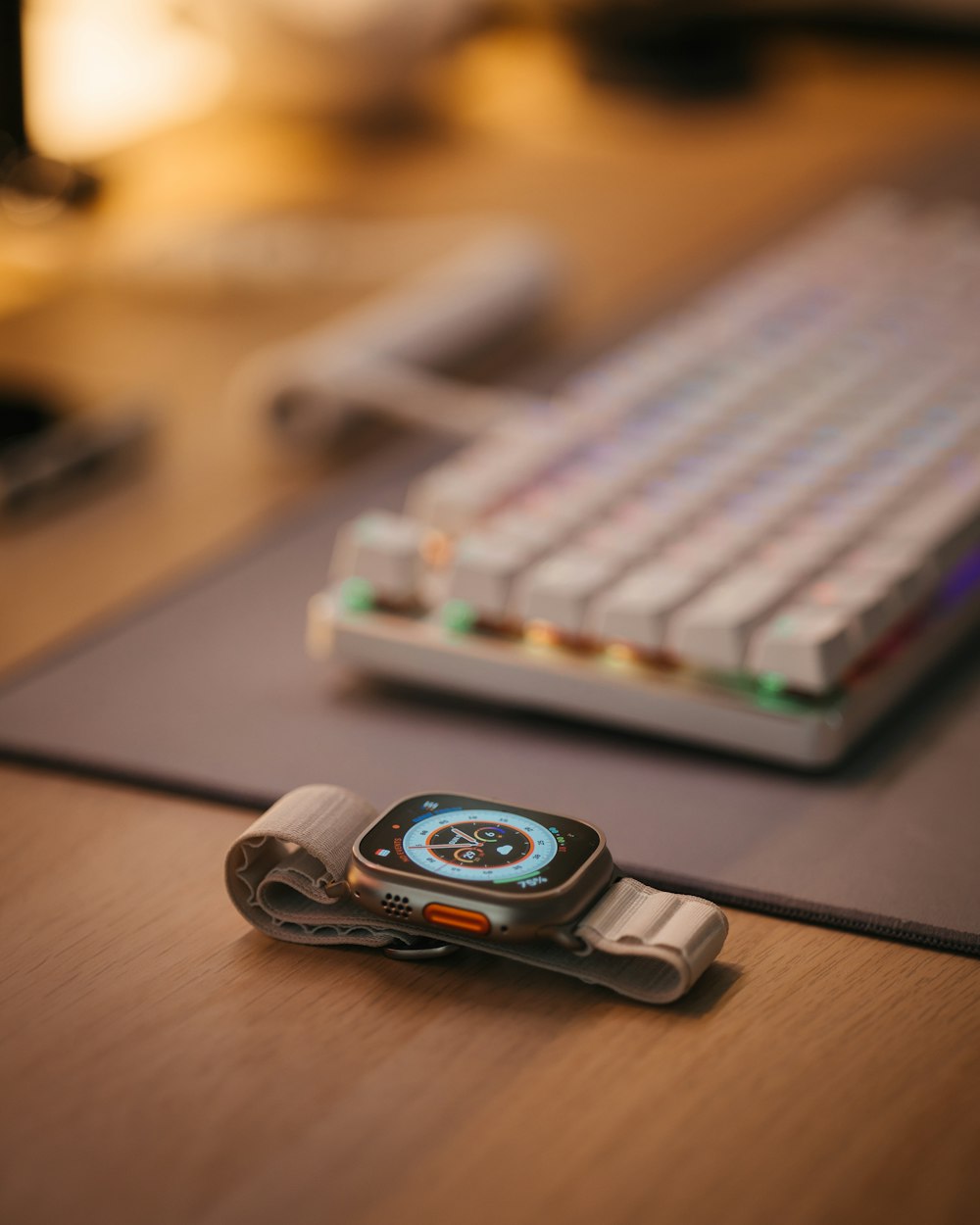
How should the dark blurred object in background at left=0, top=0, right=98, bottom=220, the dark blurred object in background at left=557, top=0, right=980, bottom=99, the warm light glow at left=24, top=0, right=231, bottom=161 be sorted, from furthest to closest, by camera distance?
the dark blurred object in background at left=557, top=0, right=980, bottom=99 < the warm light glow at left=24, top=0, right=231, bottom=161 < the dark blurred object in background at left=0, top=0, right=98, bottom=220

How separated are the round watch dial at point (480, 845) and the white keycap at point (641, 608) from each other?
129 mm

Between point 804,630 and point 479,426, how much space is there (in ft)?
1.21

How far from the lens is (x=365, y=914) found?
1.70ft

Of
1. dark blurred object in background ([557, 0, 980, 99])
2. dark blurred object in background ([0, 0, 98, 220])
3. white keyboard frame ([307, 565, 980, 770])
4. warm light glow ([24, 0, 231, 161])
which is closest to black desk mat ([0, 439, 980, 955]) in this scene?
white keyboard frame ([307, 565, 980, 770])

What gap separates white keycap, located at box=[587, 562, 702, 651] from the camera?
63 cm

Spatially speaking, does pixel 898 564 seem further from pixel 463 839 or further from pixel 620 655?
pixel 463 839

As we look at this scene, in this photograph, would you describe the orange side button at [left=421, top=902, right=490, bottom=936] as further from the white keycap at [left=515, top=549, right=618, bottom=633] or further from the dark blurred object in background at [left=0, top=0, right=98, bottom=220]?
the dark blurred object in background at [left=0, top=0, right=98, bottom=220]

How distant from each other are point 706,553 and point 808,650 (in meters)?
0.08

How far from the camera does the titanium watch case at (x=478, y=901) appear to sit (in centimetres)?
49

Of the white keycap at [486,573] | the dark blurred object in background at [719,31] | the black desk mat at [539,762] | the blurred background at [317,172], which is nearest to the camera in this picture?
the black desk mat at [539,762]

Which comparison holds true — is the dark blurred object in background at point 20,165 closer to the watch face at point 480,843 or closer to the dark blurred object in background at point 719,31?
the dark blurred object in background at point 719,31

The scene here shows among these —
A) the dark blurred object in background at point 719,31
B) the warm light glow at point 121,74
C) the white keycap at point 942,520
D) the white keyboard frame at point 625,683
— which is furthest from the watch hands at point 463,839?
the dark blurred object in background at point 719,31

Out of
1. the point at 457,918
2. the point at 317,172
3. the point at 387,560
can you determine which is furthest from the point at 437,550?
the point at 317,172

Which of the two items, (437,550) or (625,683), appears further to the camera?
(437,550)
